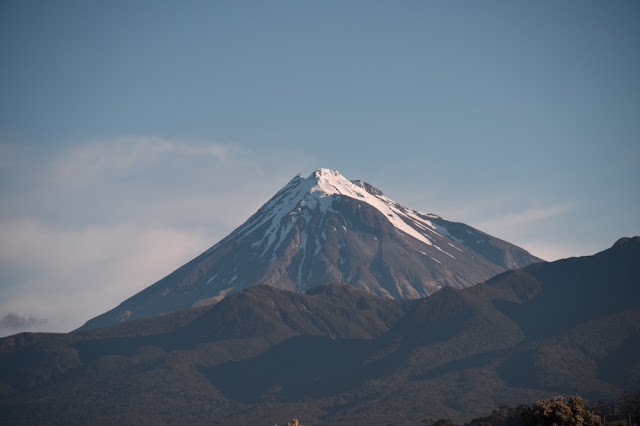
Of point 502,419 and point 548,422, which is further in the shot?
point 502,419

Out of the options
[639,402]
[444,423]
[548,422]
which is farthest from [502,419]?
[548,422]

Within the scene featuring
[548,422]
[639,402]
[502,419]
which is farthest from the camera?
[639,402]

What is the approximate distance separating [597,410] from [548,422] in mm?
88044

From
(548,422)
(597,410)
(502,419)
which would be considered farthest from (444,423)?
(548,422)

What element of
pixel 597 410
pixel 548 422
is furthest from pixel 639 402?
pixel 548 422

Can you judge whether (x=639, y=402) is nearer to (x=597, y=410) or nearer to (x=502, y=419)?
(x=597, y=410)

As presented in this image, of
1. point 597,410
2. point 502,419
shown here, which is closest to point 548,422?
point 502,419

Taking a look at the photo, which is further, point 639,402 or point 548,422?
point 639,402

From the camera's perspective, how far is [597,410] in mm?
165000

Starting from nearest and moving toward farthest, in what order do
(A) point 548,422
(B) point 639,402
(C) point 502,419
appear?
(A) point 548,422
(C) point 502,419
(B) point 639,402

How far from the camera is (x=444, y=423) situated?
6526 inches

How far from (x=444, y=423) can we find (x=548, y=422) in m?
Result: 83.7

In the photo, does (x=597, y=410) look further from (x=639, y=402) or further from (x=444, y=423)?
(x=444, y=423)

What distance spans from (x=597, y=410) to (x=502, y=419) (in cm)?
2123
